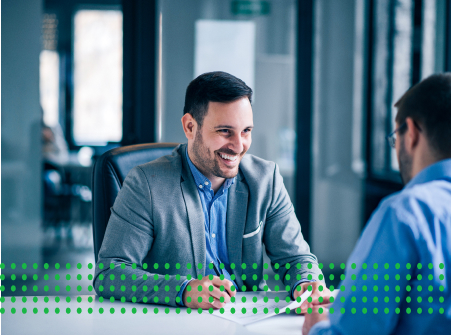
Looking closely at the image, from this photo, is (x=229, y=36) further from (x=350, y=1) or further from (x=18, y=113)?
(x=18, y=113)

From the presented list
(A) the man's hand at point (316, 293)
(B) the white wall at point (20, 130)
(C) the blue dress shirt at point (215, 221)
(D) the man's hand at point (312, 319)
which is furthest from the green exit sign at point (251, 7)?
(D) the man's hand at point (312, 319)

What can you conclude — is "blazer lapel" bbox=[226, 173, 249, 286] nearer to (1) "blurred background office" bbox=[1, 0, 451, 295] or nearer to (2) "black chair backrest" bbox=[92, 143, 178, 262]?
(2) "black chair backrest" bbox=[92, 143, 178, 262]

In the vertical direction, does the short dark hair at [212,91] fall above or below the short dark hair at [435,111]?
above

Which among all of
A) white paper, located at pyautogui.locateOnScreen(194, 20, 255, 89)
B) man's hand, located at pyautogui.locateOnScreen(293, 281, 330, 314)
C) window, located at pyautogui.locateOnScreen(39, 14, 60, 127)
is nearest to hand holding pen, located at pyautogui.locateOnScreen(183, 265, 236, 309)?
man's hand, located at pyautogui.locateOnScreen(293, 281, 330, 314)

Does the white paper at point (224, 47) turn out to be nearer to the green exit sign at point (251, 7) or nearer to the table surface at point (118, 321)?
the green exit sign at point (251, 7)

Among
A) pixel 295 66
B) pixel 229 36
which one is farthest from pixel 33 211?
pixel 295 66

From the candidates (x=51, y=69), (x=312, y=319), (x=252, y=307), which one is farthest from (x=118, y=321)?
(x=51, y=69)

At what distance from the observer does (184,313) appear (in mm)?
1116

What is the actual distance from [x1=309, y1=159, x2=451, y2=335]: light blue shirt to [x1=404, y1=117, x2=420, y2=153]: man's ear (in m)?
0.11

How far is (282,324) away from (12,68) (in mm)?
3312

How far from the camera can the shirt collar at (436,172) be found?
0.78 meters

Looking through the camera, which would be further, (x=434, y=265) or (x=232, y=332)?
(x=232, y=332)

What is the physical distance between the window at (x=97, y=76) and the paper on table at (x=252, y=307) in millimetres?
6400

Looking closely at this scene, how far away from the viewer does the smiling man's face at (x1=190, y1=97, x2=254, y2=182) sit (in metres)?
1.45
